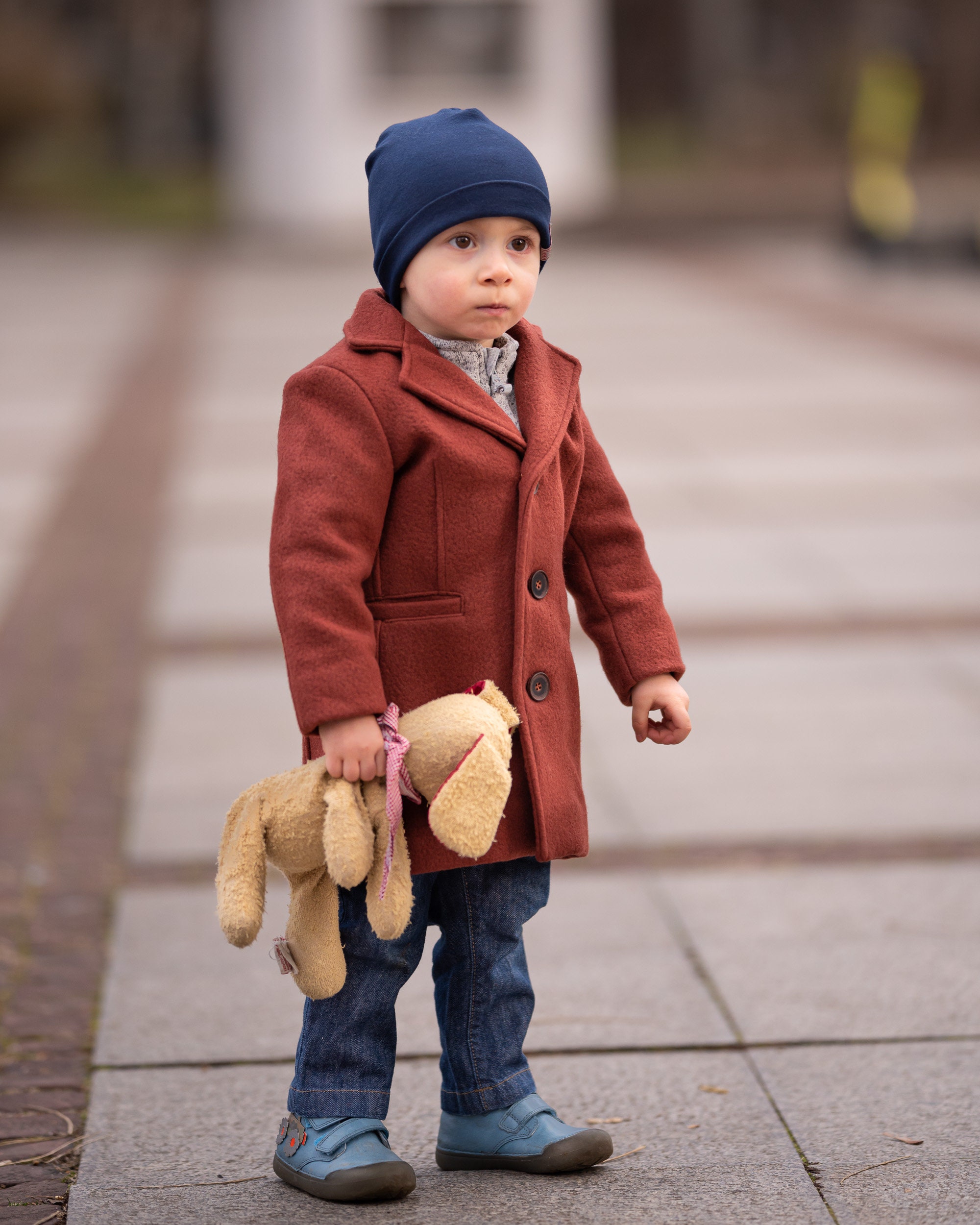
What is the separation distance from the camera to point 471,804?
2.26 m

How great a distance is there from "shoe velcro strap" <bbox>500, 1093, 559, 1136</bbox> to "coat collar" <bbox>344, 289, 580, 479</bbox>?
3.17ft

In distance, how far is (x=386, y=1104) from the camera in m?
2.52

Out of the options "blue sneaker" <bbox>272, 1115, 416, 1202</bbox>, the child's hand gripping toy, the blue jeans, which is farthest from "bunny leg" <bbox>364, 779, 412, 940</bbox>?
"blue sneaker" <bbox>272, 1115, 416, 1202</bbox>

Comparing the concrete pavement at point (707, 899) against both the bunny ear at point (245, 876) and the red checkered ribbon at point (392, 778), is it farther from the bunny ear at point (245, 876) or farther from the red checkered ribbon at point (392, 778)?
the red checkered ribbon at point (392, 778)

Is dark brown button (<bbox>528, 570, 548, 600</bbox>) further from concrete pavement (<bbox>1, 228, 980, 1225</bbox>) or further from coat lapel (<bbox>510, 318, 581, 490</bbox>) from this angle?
concrete pavement (<bbox>1, 228, 980, 1225</bbox>)

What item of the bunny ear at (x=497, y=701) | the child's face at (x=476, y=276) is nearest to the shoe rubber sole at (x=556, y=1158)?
the bunny ear at (x=497, y=701)

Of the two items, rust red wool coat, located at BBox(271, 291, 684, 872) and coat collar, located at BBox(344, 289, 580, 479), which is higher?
coat collar, located at BBox(344, 289, 580, 479)

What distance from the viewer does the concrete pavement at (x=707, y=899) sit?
2.57 m

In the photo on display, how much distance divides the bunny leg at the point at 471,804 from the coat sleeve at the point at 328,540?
146 millimetres

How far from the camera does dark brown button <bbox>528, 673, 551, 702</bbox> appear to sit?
2.40m

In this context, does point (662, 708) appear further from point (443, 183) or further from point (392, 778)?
point (443, 183)

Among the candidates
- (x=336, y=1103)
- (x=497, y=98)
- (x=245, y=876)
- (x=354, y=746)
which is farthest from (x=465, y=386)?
(x=497, y=98)

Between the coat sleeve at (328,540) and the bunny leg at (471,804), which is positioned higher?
the coat sleeve at (328,540)

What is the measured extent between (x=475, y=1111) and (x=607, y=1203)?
25 centimetres
